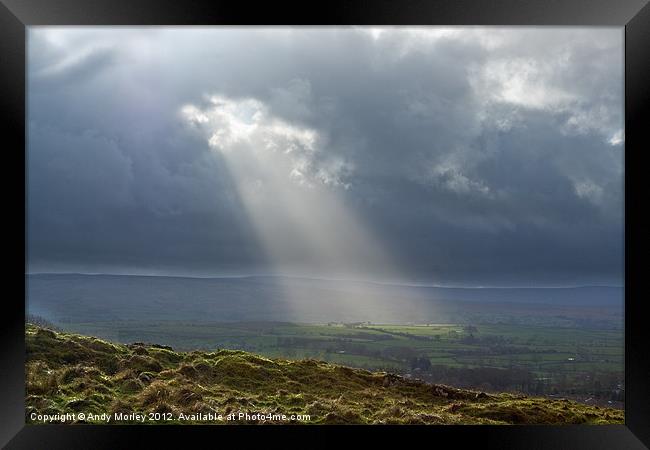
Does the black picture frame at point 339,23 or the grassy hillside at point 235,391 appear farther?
the grassy hillside at point 235,391

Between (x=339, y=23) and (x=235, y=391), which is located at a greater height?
(x=339, y=23)

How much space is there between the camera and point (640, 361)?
3.12 metres

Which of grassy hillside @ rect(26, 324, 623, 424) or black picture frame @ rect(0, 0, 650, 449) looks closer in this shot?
black picture frame @ rect(0, 0, 650, 449)

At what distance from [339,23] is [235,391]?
131 inches

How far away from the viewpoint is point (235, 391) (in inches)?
177

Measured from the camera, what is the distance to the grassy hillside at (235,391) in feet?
13.3

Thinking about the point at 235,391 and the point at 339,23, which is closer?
the point at 339,23

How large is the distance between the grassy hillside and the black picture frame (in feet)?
2.16

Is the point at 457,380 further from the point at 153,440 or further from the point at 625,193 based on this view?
the point at 153,440

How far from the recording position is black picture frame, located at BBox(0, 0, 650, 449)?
3.11 meters

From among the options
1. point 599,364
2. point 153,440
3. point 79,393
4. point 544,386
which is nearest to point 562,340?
point 599,364

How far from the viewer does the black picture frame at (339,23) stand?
311 cm

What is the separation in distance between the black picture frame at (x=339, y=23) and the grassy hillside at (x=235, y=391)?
0.66 meters

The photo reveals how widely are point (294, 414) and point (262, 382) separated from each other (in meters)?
0.55
